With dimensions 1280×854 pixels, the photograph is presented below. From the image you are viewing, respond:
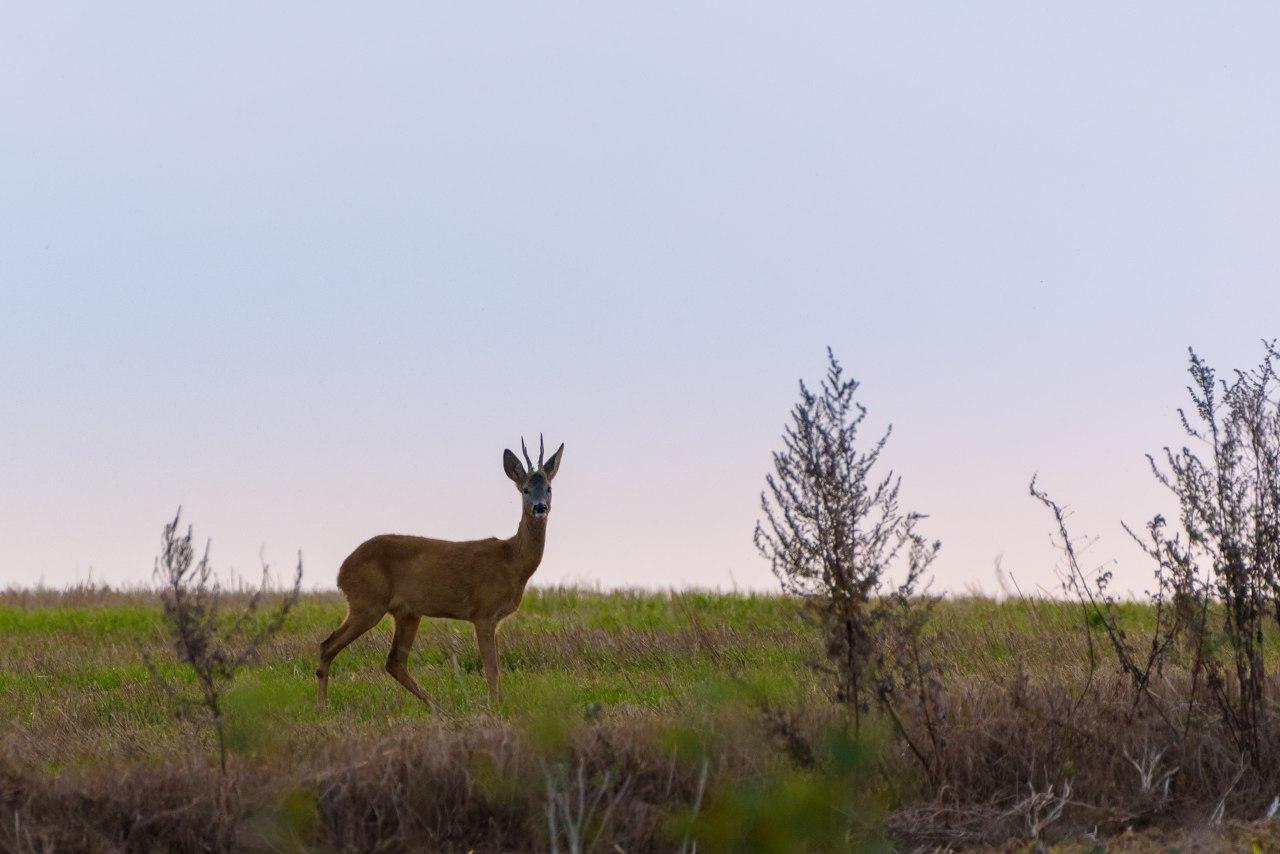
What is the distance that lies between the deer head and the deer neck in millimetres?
128

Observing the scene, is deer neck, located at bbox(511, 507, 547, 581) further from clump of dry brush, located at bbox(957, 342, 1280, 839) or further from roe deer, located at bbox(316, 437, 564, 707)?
clump of dry brush, located at bbox(957, 342, 1280, 839)

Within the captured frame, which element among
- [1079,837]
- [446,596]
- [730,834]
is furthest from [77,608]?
[730,834]

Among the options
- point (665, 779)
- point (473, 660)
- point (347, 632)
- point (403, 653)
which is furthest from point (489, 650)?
point (665, 779)

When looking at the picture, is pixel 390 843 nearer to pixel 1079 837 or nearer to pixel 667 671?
pixel 1079 837

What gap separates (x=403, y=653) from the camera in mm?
13328

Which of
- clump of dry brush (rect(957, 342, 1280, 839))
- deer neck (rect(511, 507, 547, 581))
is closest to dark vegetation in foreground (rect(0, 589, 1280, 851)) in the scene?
clump of dry brush (rect(957, 342, 1280, 839))

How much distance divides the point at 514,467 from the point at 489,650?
1.64 m

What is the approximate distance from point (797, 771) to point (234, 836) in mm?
2408

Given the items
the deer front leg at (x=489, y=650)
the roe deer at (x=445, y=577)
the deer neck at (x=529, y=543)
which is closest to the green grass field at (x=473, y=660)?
the deer front leg at (x=489, y=650)

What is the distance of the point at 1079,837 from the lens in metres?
6.83

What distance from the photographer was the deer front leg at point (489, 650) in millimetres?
12400

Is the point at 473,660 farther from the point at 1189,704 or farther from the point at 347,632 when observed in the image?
the point at 1189,704

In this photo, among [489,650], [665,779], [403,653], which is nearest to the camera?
[665,779]

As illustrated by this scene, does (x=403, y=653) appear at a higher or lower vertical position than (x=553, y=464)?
lower
